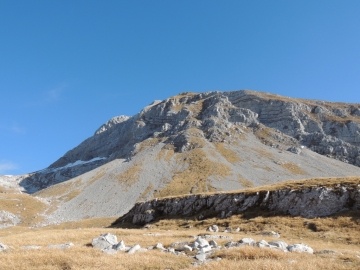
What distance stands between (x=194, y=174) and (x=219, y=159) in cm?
1958

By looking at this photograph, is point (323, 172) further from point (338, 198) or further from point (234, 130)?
point (338, 198)

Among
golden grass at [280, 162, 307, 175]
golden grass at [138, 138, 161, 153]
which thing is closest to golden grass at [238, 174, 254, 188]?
golden grass at [280, 162, 307, 175]

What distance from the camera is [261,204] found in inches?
1410

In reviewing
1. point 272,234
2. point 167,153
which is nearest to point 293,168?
point 167,153

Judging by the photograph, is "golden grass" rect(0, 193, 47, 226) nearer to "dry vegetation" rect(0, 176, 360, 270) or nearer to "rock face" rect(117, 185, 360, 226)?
"rock face" rect(117, 185, 360, 226)

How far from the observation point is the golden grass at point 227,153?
139125mm

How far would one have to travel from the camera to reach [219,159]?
140m

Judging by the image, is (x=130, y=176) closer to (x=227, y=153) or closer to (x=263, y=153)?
(x=227, y=153)

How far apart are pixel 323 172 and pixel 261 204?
101m

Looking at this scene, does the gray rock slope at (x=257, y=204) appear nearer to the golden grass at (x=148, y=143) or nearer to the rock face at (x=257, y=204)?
the rock face at (x=257, y=204)

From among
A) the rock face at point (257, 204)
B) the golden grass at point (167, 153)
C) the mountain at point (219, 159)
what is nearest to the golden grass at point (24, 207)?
the mountain at point (219, 159)

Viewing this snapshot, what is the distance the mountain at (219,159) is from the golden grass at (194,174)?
425 millimetres

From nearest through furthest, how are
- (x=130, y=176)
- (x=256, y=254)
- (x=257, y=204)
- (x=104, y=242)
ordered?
1. (x=256, y=254)
2. (x=104, y=242)
3. (x=257, y=204)
4. (x=130, y=176)

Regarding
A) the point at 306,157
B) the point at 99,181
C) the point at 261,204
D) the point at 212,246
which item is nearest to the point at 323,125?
the point at 306,157
